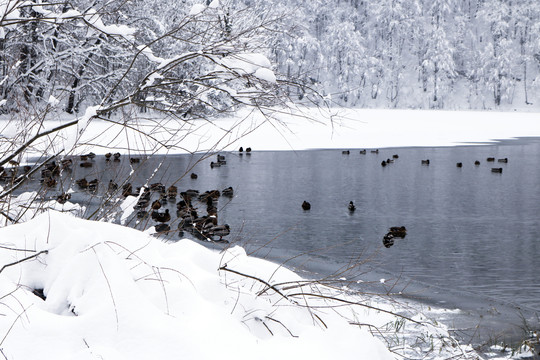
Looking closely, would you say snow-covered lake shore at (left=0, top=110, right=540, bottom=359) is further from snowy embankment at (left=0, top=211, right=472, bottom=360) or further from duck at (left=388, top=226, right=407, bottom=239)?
duck at (left=388, top=226, right=407, bottom=239)

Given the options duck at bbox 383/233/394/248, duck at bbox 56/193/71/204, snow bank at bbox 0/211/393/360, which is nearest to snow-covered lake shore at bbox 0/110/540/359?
snow bank at bbox 0/211/393/360

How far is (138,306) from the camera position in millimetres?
2912

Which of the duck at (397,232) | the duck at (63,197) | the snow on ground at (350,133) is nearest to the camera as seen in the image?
the duck at (63,197)

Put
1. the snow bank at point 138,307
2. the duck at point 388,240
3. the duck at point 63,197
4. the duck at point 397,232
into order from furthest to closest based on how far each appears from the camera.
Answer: the duck at point 397,232
the duck at point 388,240
the duck at point 63,197
the snow bank at point 138,307

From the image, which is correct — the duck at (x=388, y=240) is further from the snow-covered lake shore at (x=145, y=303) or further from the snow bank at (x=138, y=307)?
the snow bank at (x=138, y=307)

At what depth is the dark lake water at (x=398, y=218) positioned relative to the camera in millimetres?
6730

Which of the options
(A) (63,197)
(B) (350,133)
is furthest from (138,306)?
(B) (350,133)

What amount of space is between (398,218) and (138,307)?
26.5 feet

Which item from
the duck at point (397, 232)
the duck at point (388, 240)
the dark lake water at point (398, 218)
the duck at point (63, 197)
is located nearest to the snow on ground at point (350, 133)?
the dark lake water at point (398, 218)

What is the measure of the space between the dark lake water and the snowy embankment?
0.65 meters

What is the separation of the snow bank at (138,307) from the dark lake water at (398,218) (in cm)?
64

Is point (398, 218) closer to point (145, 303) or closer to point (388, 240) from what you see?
point (388, 240)

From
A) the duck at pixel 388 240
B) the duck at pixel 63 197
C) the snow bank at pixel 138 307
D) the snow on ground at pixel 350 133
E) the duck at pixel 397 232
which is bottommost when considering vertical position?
the duck at pixel 388 240

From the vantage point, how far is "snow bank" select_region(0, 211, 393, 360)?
276 centimetres
